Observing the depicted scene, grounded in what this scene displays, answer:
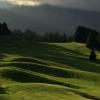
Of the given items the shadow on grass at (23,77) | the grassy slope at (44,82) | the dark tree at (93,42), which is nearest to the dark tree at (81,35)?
the dark tree at (93,42)

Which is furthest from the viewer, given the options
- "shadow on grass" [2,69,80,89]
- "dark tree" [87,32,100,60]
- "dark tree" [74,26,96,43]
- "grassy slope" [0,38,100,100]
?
"dark tree" [74,26,96,43]

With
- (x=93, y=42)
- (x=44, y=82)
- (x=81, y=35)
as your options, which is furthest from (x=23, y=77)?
(x=81, y=35)

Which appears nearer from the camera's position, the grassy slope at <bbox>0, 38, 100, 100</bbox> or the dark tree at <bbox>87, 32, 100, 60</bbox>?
the grassy slope at <bbox>0, 38, 100, 100</bbox>

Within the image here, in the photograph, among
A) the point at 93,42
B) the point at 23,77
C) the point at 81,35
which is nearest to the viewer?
the point at 23,77

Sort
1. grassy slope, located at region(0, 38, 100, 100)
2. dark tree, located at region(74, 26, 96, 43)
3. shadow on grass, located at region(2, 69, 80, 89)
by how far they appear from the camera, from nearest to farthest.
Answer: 1. grassy slope, located at region(0, 38, 100, 100)
2. shadow on grass, located at region(2, 69, 80, 89)
3. dark tree, located at region(74, 26, 96, 43)

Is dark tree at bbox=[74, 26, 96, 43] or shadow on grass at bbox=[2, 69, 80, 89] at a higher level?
dark tree at bbox=[74, 26, 96, 43]

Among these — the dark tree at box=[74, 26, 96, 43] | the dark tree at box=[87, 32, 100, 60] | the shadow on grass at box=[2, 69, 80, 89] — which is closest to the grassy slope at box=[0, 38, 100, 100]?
the shadow on grass at box=[2, 69, 80, 89]

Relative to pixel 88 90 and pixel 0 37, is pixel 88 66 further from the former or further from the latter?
pixel 0 37

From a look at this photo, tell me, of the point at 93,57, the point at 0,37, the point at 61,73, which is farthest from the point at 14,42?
the point at 61,73

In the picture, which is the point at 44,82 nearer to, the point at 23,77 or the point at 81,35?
the point at 23,77

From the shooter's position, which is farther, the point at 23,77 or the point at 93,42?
the point at 93,42

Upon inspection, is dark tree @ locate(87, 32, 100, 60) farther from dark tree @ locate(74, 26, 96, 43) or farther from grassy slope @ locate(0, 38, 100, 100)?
grassy slope @ locate(0, 38, 100, 100)

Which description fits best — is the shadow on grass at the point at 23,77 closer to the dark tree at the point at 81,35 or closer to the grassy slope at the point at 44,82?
the grassy slope at the point at 44,82

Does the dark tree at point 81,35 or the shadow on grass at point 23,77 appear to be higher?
the dark tree at point 81,35
